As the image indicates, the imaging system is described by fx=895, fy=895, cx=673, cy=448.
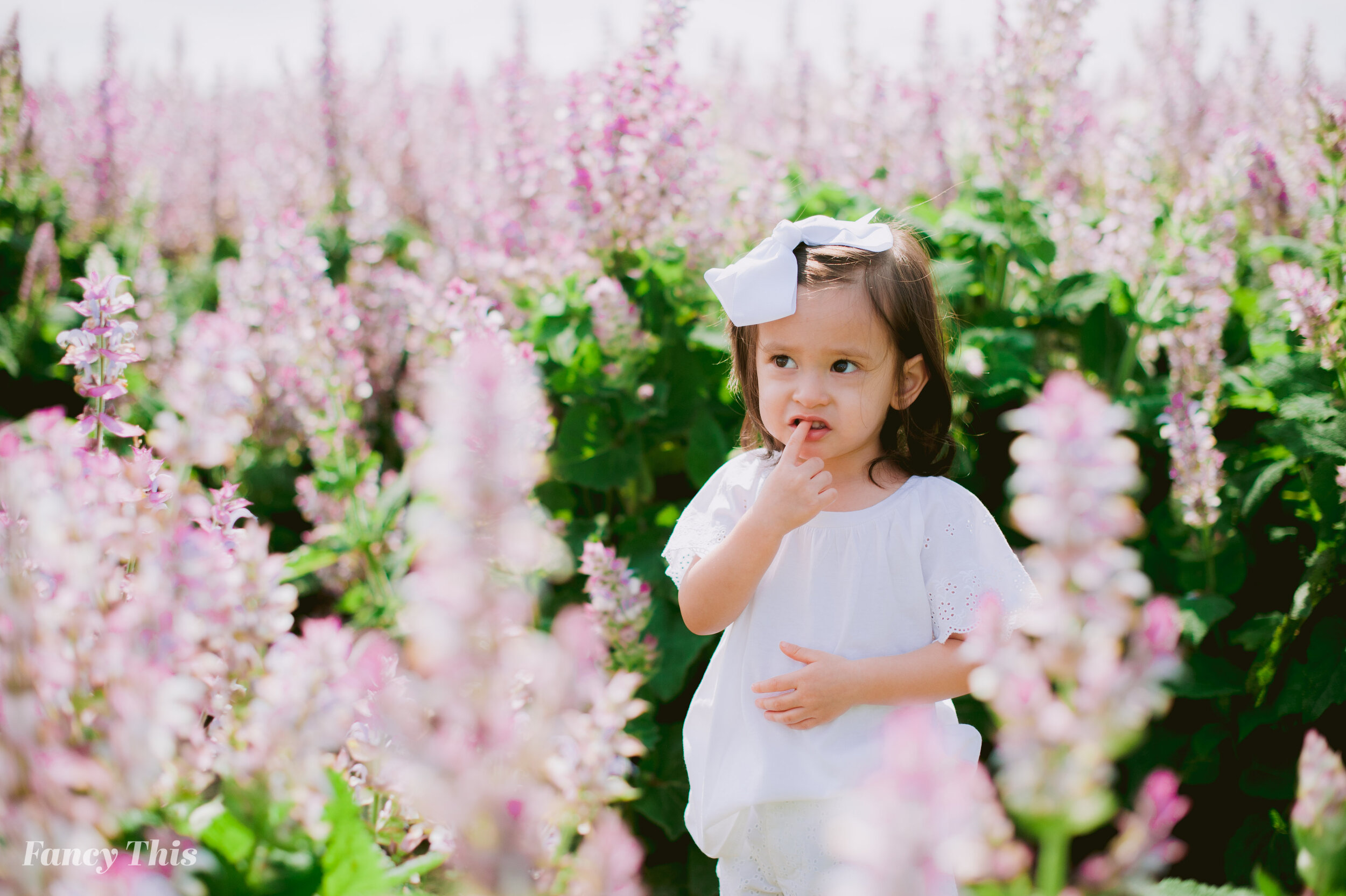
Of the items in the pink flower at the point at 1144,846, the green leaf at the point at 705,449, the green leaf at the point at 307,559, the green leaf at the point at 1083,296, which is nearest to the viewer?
the pink flower at the point at 1144,846

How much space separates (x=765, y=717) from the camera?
1.65 metres

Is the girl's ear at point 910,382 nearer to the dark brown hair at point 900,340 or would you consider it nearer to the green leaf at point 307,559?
the dark brown hair at point 900,340

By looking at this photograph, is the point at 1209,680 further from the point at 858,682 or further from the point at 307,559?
the point at 307,559

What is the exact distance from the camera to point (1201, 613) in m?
2.18

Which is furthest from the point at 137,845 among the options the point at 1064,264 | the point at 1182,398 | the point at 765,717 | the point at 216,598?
the point at 1064,264

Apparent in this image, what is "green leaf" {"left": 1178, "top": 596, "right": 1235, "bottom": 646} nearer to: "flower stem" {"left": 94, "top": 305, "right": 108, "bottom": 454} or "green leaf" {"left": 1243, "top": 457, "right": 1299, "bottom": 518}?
"green leaf" {"left": 1243, "top": 457, "right": 1299, "bottom": 518}

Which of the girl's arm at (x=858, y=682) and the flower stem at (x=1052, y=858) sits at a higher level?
the flower stem at (x=1052, y=858)

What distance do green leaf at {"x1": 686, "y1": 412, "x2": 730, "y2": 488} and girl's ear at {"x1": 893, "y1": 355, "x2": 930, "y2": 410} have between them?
81cm

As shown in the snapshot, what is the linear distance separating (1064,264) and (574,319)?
188 cm

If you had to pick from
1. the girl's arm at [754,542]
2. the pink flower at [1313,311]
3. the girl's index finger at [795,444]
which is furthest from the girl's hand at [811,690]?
the pink flower at [1313,311]

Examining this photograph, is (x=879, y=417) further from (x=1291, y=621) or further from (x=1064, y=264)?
(x=1064, y=264)

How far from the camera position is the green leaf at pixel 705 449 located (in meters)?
2.53

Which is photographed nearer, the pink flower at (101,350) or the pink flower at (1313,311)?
the pink flower at (101,350)

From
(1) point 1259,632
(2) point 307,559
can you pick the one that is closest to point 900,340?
(1) point 1259,632
